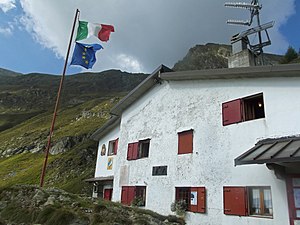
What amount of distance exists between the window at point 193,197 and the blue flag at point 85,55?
8024 mm

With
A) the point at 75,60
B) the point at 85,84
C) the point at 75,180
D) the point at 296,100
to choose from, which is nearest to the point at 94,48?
the point at 75,60

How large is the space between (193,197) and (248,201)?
8.24 feet

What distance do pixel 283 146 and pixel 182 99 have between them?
6.32 m

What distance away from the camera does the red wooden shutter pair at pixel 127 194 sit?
14548 millimetres

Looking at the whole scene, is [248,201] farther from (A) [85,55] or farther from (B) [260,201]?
(A) [85,55]

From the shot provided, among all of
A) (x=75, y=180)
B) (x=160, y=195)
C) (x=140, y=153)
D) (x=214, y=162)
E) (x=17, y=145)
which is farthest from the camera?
(x=17, y=145)

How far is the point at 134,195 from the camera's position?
14.4 metres

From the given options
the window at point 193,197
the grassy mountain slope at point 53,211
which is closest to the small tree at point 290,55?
the window at point 193,197

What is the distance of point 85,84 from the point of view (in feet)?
450

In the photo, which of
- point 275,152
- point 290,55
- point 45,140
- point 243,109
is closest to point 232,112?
point 243,109

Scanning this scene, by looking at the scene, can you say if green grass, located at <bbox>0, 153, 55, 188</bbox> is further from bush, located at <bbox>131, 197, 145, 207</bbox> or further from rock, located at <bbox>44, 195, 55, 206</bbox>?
rock, located at <bbox>44, 195, 55, 206</bbox>

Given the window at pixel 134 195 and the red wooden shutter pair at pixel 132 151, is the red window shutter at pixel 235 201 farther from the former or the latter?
the red wooden shutter pair at pixel 132 151

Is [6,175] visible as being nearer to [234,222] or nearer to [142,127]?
[142,127]

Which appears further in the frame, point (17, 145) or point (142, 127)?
point (17, 145)
